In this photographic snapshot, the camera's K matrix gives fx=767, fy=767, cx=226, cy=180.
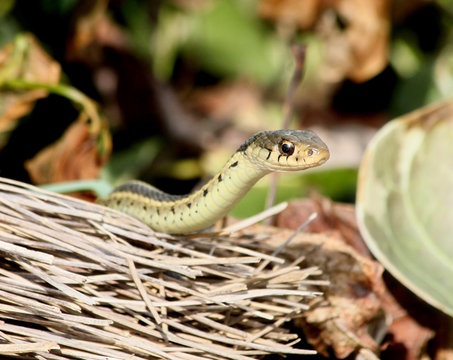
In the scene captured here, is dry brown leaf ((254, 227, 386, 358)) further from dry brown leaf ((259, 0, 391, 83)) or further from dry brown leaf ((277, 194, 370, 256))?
dry brown leaf ((259, 0, 391, 83))

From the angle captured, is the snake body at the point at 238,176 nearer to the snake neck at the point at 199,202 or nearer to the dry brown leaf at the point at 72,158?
the snake neck at the point at 199,202

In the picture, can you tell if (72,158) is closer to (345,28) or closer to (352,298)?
(352,298)

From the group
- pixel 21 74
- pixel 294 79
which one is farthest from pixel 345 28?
pixel 21 74

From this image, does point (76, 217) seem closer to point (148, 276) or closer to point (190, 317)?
point (148, 276)

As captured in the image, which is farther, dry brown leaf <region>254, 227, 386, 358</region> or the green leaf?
the green leaf

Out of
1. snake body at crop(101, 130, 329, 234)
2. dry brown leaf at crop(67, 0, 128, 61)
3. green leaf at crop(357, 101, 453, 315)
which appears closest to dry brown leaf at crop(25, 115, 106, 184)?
dry brown leaf at crop(67, 0, 128, 61)

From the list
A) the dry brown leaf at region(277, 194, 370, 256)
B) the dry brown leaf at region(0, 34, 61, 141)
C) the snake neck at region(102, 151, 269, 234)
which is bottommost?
the snake neck at region(102, 151, 269, 234)

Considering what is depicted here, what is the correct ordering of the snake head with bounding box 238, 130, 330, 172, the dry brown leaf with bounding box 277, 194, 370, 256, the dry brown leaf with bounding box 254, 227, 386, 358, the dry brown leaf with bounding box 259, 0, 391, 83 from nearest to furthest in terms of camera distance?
the snake head with bounding box 238, 130, 330, 172, the dry brown leaf with bounding box 254, 227, 386, 358, the dry brown leaf with bounding box 277, 194, 370, 256, the dry brown leaf with bounding box 259, 0, 391, 83
